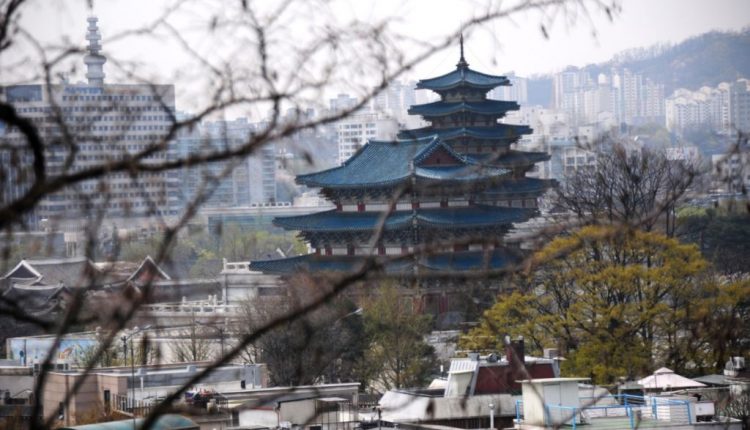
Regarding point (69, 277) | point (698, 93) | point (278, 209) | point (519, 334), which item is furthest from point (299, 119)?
point (698, 93)

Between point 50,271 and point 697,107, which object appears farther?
point 697,107

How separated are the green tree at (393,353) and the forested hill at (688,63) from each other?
115250 mm

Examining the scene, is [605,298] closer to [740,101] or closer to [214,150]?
[214,150]

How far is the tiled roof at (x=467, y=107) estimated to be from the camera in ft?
140

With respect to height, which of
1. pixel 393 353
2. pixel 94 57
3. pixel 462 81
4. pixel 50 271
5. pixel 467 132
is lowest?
pixel 393 353

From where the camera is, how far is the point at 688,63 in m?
158

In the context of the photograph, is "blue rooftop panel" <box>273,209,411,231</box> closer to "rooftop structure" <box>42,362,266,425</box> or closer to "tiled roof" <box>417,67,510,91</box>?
"tiled roof" <box>417,67,510,91</box>

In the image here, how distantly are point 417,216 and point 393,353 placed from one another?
8.34 metres

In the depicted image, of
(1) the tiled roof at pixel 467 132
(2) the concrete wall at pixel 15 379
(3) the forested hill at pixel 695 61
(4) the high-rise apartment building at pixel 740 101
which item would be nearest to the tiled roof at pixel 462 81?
(1) the tiled roof at pixel 467 132

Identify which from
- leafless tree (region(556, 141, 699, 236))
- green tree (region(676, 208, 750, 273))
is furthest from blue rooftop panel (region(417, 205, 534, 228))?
green tree (region(676, 208, 750, 273))

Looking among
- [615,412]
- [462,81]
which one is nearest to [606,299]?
[615,412]

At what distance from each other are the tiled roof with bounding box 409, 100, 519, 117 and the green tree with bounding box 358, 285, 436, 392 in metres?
16.4

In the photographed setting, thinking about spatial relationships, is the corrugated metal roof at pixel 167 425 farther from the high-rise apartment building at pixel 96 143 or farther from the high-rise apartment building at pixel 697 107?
the high-rise apartment building at pixel 697 107

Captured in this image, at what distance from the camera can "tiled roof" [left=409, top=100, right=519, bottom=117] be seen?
1686 inches
